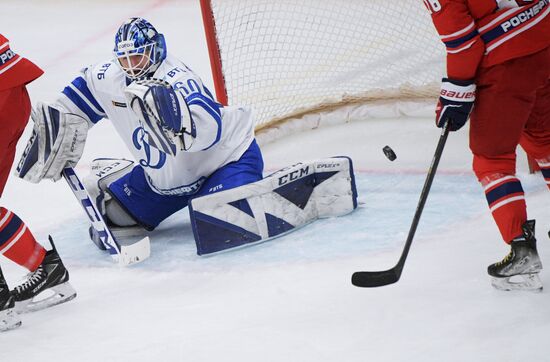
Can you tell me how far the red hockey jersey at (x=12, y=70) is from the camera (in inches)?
126

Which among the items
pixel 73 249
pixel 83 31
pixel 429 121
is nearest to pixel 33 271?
pixel 73 249

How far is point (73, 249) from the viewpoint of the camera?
3867 millimetres

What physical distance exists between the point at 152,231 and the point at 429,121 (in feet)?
4.24

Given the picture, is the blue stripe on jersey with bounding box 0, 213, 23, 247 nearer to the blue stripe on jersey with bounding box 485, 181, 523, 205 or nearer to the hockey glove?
the hockey glove

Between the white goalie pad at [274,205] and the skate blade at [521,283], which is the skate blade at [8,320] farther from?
the skate blade at [521,283]

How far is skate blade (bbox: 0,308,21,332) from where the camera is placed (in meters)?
3.17

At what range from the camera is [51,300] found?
3367 millimetres

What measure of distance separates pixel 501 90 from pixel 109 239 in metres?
1.46

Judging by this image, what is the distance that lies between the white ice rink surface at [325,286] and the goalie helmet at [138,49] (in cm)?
63

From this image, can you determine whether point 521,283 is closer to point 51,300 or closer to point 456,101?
point 456,101

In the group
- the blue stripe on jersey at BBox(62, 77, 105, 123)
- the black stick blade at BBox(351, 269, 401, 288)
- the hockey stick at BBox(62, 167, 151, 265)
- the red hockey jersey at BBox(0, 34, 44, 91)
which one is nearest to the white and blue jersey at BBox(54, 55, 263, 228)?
the blue stripe on jersey at BBox(62, 77, 105, 123)

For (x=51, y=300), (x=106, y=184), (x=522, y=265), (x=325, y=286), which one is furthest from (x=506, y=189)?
(x=106, y=184)

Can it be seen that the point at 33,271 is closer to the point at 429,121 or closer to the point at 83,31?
the point at 429,121

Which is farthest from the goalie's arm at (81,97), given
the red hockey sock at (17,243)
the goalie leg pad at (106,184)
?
the red hockey sock at (17,243)
